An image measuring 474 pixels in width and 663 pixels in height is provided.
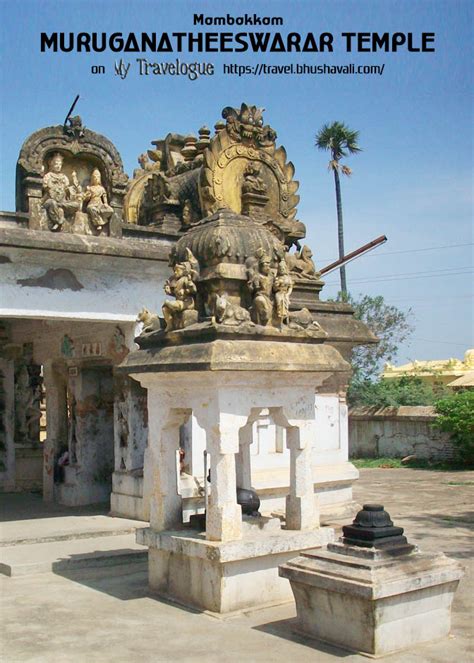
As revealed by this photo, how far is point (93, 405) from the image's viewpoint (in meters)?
12.8

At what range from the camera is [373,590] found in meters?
5.61

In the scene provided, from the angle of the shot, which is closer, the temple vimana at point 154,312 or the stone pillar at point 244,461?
the temple vimana at point 154,312

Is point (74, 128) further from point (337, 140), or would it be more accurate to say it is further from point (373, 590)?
point (337, 140)

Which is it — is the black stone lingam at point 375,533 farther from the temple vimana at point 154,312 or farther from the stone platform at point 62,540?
the stone platform at point 62,540

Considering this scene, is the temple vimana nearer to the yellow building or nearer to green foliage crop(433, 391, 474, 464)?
green foliage crop(433, 391, 474, 464)

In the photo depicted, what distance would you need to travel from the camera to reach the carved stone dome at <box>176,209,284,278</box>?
7391 millimetres

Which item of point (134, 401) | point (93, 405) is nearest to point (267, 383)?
point (134, 401)

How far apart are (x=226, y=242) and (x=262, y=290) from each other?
518mm

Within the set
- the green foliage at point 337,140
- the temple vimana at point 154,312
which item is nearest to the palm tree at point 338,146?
the green foliage at point 337,140

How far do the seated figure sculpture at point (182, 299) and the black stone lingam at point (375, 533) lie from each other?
228 cm

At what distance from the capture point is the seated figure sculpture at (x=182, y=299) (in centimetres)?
739

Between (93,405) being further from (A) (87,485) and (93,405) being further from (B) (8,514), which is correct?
(B) (8,514)

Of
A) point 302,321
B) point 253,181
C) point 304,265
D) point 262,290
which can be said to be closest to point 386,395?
point 304,265

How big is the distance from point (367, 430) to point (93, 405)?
11.4m
